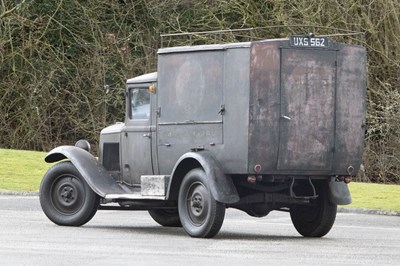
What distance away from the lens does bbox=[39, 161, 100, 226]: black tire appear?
1716cm

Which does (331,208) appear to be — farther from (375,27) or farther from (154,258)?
(375,27)

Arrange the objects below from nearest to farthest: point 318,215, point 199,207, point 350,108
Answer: point 199,207 < point 350,108 < point 318,215

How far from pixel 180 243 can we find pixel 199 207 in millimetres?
1025

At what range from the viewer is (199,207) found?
15.9 meters

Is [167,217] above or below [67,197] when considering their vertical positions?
below

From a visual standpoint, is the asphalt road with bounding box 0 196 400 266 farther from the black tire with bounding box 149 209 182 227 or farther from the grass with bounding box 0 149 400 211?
the grass with bounding box 0 149 400 211

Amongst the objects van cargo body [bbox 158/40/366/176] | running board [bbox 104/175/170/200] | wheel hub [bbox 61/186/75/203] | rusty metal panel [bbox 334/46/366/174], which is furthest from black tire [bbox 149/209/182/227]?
rusty metal panel [bbox 334/46/366/174]

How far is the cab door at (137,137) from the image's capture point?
56.2 feet

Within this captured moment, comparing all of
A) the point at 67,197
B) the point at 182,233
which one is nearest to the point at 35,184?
the point at 67,197

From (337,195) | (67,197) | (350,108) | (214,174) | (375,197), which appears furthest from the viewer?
(375,197)

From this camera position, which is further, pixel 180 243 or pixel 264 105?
pixel 264 105

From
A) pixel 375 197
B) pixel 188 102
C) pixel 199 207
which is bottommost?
pixel 375 197

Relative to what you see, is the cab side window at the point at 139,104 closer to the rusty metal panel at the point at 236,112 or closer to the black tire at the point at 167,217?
the black tire at the point at 167,217

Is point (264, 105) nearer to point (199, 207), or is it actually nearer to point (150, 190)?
point (199, 207)
